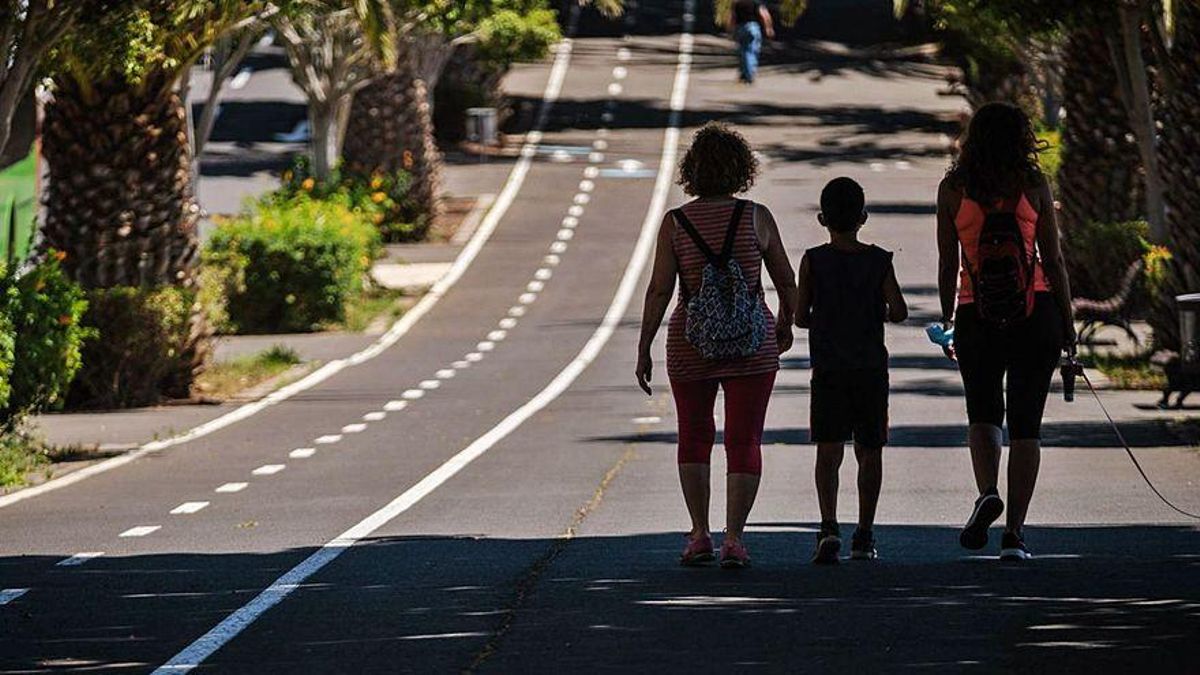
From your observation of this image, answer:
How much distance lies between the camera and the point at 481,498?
14.9m

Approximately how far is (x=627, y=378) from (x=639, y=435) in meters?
6.57

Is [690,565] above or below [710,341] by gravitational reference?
below

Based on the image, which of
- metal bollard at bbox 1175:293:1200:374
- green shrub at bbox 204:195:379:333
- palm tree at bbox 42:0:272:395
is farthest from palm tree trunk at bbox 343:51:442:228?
metal bollard at bbox 1175:293:1200:374

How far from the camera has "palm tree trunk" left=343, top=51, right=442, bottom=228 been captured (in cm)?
4256

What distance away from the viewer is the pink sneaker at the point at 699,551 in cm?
1058

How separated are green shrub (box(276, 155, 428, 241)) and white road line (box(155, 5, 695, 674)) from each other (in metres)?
4.12

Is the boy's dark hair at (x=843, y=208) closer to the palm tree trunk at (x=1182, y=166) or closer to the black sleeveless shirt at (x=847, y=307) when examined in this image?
the black sleeveless shirt at (x=847, y=307)

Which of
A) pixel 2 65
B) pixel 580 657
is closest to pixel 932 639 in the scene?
pixel 580 657

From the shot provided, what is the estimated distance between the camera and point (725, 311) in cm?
1038

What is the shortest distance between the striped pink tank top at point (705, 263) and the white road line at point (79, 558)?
10.4 ft

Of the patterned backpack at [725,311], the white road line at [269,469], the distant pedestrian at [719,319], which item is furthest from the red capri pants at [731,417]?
the white road line at [269,469]

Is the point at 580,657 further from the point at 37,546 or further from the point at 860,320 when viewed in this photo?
the point at 37,546

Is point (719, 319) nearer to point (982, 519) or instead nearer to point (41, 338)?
point (982, 519)

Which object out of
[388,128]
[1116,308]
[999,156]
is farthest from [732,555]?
[388,128]
